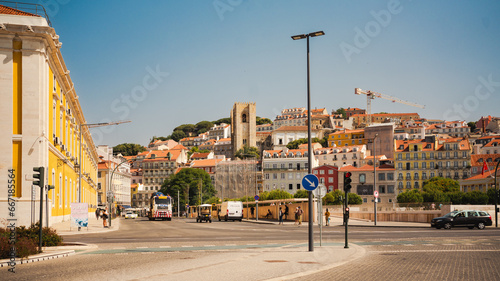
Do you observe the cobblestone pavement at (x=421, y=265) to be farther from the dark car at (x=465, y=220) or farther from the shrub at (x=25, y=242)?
the dark car at (x=465, y=220)

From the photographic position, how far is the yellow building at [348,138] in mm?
185500

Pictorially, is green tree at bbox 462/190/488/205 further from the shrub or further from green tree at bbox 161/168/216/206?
the shrub

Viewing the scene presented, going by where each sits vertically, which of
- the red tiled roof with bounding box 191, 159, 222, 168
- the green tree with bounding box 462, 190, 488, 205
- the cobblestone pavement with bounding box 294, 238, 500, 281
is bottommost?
the green tree with bounding box 462, 190, 488, 205

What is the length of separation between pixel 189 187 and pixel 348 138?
80157 millimetres

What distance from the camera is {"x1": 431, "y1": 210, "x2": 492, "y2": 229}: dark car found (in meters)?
39.1

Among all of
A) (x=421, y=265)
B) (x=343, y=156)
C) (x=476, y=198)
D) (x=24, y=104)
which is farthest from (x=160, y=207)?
(x=343, y=156)

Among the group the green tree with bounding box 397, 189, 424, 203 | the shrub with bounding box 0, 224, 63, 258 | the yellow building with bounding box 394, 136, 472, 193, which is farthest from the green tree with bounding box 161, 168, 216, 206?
the shrub with bounding box 0, 224, 63, 258

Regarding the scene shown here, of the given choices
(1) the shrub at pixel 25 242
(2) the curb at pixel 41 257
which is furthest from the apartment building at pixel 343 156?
(2) the curb at pixel 41 257

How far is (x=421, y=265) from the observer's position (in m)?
14.6

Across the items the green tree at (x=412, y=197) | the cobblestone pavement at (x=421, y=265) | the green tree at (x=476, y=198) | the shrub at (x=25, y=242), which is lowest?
the green tree at (x=412, y=197)

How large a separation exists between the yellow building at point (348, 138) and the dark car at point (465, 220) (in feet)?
468

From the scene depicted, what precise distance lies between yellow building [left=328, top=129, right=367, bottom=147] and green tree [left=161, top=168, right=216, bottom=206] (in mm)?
69908

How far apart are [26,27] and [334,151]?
132m

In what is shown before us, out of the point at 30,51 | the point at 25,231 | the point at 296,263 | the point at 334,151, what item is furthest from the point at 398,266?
the point at 334,151
